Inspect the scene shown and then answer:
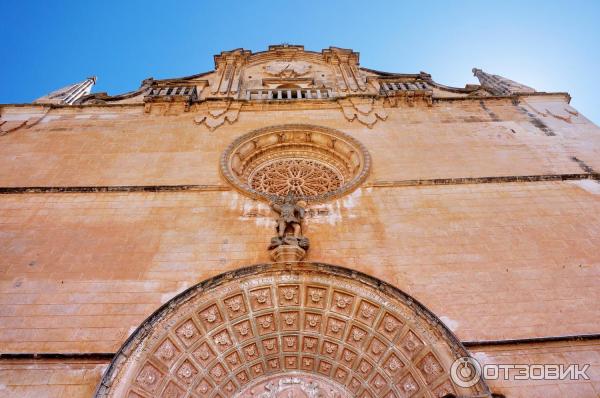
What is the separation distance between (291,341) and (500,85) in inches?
478

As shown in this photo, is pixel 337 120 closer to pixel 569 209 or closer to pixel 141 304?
pixel 569 209

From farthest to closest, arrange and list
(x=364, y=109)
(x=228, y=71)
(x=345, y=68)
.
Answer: (x=345, y=68) → (x=228, y=71) → (x=364, y=109)

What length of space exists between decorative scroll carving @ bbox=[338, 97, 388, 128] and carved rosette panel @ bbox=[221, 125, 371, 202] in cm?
107

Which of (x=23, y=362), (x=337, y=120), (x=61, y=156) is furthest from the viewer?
(x=337, y=120)

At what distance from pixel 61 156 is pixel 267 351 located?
7329 mm

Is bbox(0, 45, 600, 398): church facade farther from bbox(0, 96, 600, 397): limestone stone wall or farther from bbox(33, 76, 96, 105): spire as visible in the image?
bbox(33, 76, 96, 105): spire

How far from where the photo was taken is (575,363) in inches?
236

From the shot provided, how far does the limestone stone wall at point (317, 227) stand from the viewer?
6520mm

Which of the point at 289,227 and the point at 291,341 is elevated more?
the point at 289,227

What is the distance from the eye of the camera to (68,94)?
13.6 meters

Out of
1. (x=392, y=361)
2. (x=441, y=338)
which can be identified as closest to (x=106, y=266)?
(x=392, y=361)

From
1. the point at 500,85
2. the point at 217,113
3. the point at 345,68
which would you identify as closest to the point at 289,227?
the point at 217,113

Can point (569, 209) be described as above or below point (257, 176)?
below

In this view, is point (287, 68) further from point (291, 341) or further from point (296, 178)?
point (291, 341)
